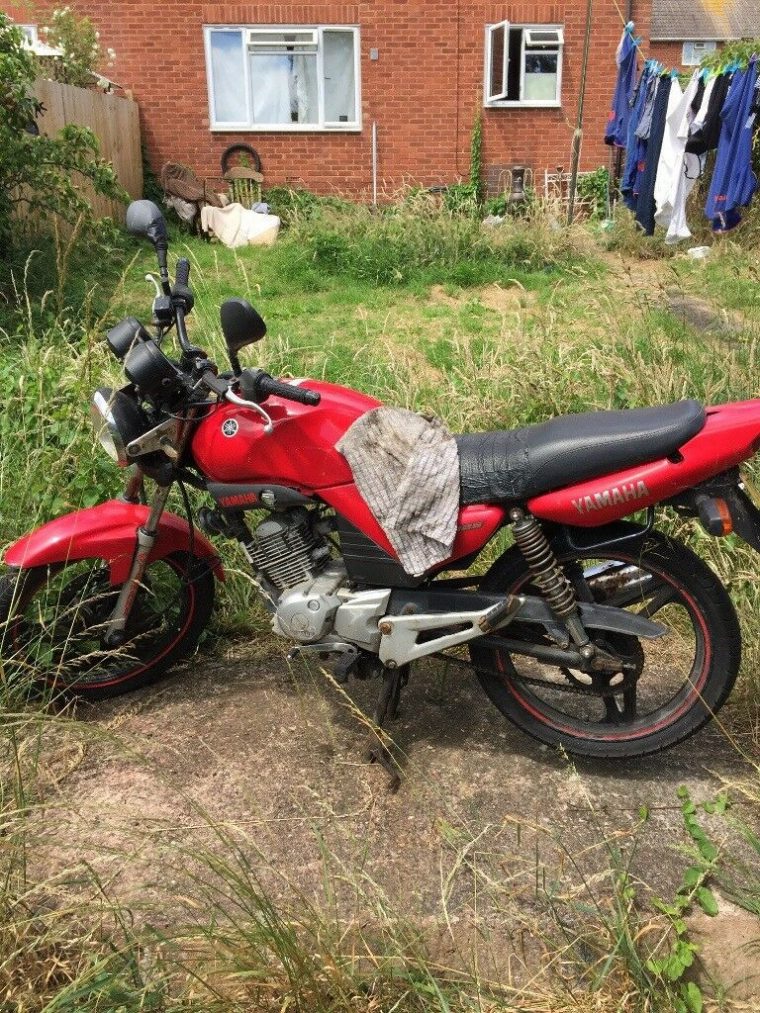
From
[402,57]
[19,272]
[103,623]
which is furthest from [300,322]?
[402,57]

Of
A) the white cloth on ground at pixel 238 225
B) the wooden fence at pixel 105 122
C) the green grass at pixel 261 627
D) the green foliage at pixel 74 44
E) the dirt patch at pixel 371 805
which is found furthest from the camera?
the green foliage at pixel 74 44

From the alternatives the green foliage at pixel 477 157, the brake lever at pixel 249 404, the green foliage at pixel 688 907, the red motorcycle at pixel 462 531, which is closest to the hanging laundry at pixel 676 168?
the green foliage at pixel 477 157

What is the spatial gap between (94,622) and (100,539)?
37cm

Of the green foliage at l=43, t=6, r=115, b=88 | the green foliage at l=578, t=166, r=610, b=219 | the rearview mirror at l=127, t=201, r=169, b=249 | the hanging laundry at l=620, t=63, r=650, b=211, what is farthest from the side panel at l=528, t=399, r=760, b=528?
the green foliage at l=578, t=166, r=610, b=219

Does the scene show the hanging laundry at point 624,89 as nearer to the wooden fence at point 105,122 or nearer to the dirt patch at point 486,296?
the dirt patch at point 486,296

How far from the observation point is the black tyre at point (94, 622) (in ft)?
9.51

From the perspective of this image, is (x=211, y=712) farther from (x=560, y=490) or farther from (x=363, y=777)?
(x=560, y=490)

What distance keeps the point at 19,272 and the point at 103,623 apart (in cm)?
528

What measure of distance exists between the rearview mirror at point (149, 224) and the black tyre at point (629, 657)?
1338mm

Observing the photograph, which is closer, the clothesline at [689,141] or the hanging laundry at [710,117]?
the clothesline at [689,141]

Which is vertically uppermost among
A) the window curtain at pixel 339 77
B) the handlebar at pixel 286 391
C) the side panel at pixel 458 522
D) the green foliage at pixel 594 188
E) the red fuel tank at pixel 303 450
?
the window curtain at pixel 339 77

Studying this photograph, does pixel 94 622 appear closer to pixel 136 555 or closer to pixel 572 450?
pixel 136 555

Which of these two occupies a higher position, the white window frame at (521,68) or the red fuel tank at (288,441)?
the white window frame at (521,68)

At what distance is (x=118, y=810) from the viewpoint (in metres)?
2.58
